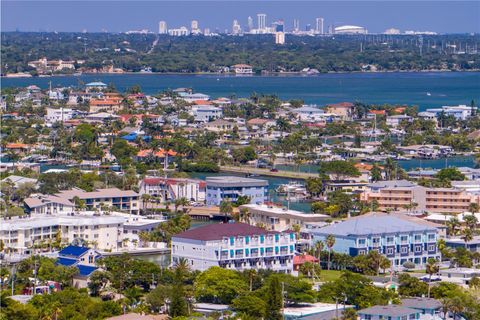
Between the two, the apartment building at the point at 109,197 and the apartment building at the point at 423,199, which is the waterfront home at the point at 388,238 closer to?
the apartment building at the point at 423,199

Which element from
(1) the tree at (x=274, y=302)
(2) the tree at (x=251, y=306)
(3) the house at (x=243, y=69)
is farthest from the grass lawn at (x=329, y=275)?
(3) the house at (x=243, y=69)

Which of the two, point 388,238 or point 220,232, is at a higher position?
point 220,232

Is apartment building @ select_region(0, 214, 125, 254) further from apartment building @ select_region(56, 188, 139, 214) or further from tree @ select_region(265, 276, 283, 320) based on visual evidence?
tree @ select_region(265, 276, 283, 320)

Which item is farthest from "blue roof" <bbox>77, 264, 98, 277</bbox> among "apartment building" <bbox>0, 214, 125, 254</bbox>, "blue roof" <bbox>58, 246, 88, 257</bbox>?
"apartment building" <bbox>0, 214, 125, 254</bbox>

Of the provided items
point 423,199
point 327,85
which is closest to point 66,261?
point 423,199

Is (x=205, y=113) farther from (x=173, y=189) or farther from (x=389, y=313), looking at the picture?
(x=389, y=313)

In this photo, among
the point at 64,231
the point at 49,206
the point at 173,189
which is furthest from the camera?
the point at 173,189
